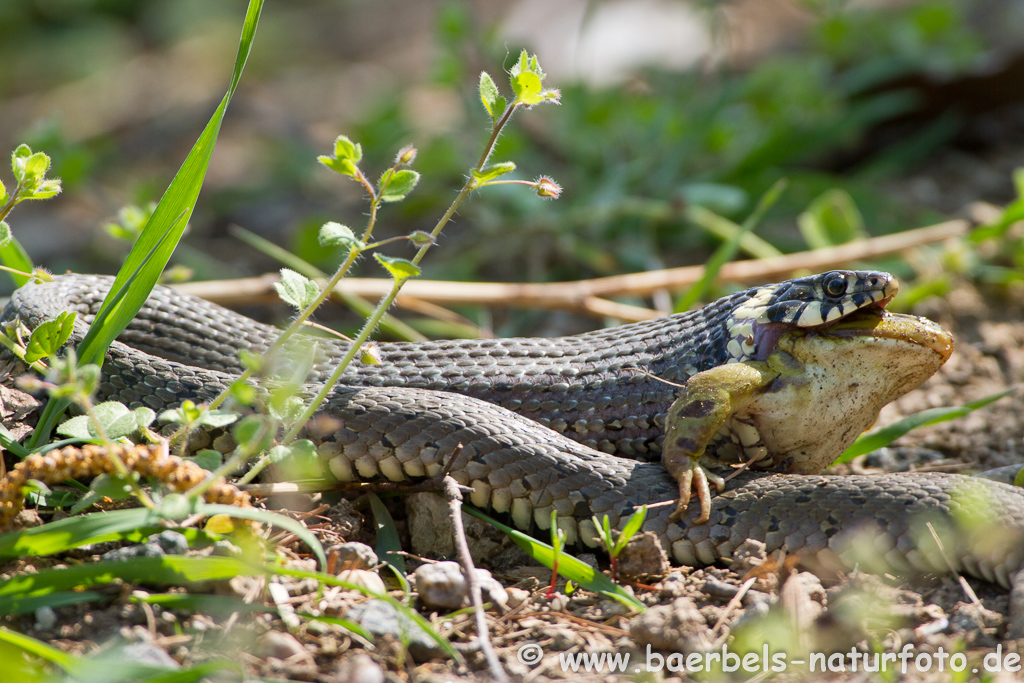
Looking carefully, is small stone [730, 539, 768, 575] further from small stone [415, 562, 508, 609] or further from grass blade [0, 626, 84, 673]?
grass blade [0, 626, 84, 673]

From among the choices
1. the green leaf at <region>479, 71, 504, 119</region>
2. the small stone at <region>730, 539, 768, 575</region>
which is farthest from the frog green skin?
the green leaf at <region>479, 71, 504, 119</region>

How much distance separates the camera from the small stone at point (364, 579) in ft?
9.74

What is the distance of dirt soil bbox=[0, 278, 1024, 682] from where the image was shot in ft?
8.77

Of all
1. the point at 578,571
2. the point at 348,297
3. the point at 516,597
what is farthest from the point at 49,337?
the point at 348,297

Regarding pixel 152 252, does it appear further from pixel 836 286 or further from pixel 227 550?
pixel 836 286

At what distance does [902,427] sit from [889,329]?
2.33 feet

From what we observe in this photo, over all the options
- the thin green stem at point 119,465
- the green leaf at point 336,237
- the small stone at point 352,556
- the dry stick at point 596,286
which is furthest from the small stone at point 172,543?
the dry stick at point 596,286

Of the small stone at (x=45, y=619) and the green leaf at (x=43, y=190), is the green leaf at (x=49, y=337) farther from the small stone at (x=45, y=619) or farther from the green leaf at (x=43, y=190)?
the small stone at (x=45, y=619)

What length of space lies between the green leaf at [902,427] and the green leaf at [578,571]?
1511 millimetres

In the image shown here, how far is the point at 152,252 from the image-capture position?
3.45m

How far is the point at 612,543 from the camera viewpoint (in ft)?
10.6

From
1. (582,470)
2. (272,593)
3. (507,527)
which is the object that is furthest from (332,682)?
(582,470)

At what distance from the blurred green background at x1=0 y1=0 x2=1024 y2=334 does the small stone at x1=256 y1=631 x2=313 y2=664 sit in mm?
3667

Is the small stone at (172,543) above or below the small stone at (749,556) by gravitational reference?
above
